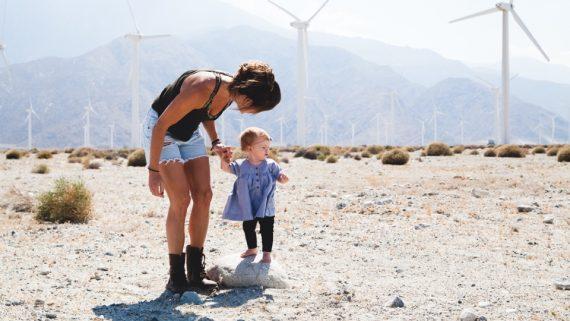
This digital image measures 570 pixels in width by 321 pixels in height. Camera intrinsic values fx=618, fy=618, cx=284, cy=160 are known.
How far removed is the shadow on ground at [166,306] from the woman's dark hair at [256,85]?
5.70 ft

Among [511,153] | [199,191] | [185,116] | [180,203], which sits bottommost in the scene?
[180,203]

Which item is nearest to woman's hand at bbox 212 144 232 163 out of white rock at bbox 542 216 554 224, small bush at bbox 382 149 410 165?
white rock at bbox 542 216 554 224

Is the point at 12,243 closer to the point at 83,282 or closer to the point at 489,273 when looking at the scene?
the point at 83,282

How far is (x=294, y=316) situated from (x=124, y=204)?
8723 millimetres

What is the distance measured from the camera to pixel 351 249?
7.97 m

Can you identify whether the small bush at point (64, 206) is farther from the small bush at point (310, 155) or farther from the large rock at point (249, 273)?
the small bush at point (310, 155)

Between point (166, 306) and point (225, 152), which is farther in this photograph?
point (225, 152)

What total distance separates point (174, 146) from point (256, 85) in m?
1.06

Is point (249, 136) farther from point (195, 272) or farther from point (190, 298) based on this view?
point (190, 298)

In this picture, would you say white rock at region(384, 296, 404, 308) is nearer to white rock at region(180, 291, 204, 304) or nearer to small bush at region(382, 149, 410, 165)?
white rock at region(180, 291, 204, 304)

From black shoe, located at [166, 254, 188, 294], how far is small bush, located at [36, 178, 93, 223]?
5199mm

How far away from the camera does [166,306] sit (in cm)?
528

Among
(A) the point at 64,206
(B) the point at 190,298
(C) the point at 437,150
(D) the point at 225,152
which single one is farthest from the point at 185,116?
(C) the point at 437,150

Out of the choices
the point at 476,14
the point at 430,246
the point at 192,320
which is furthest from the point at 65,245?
the point at 476,14
